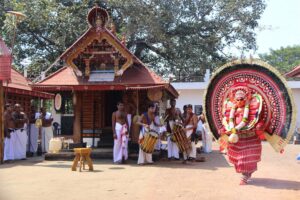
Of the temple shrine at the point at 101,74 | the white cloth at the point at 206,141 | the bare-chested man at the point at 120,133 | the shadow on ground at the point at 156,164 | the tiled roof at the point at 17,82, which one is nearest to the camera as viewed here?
the shadow on ground at the point at 156,164

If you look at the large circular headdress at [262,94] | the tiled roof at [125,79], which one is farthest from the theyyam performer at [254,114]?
the tiled roof at [125,79]

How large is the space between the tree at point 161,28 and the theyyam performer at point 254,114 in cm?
1712

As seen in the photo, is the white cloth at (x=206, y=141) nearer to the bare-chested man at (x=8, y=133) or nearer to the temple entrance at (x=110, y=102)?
the temple entrance at (x=110, y=102)

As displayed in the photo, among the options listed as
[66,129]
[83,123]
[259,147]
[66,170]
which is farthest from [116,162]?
[66,129]

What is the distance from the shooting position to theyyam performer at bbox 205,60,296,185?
869cm

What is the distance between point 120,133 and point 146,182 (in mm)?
3800

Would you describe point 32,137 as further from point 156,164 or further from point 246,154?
point 246,154

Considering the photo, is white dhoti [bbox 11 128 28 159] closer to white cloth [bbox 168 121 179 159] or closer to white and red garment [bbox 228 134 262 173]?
white cloth [bbox 168 121 179 159]

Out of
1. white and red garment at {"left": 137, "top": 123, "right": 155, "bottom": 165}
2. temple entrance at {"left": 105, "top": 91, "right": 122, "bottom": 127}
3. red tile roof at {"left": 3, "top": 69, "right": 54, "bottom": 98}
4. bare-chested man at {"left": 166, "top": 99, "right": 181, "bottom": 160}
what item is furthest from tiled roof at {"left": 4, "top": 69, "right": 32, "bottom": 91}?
bare-chested man at {"left": 166, "top": 99, "right": 181, "bottom": 160}

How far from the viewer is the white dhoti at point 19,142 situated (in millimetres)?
13608

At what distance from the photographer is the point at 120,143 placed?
12.7 meters

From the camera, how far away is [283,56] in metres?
69.6

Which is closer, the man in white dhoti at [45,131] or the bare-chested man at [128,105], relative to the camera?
the bare-chested man at [128,105]

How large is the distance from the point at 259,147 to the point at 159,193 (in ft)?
8.41
